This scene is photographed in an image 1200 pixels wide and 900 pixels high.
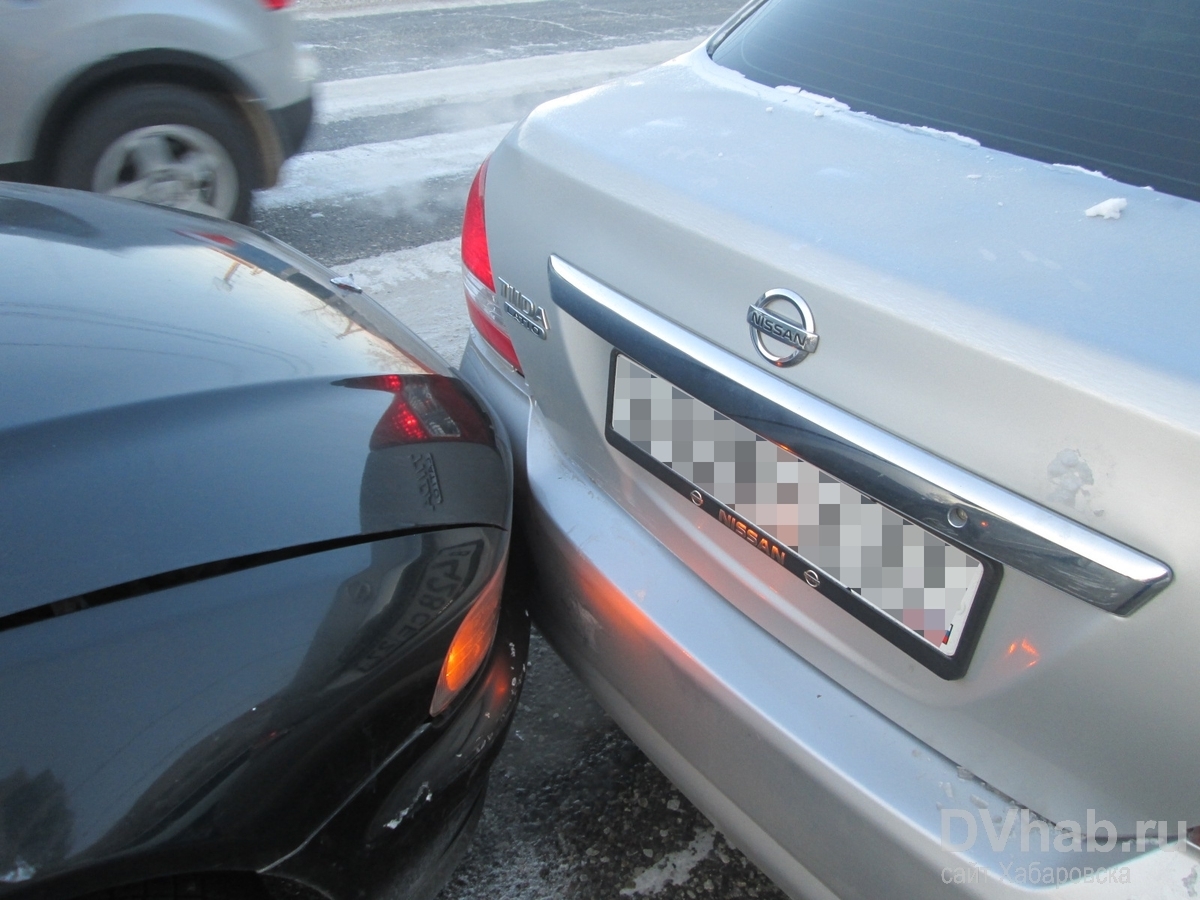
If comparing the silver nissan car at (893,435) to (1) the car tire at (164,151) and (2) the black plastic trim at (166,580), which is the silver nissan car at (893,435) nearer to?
(2) the black plastic trim at (166,580)

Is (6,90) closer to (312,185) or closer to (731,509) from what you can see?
(312,185)

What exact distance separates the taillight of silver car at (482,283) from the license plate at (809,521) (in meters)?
0.43

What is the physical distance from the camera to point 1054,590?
1073mm

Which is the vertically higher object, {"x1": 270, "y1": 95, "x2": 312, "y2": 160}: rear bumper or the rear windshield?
the rear windshield

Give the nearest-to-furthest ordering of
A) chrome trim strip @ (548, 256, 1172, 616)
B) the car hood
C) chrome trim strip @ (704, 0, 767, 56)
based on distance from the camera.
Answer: chrome trim strip @ (548, 256, 1172, 616)
the car hood
chrome trim strip @ (704, 0, 767, 56)

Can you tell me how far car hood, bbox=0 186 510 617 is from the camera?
48.8 inches

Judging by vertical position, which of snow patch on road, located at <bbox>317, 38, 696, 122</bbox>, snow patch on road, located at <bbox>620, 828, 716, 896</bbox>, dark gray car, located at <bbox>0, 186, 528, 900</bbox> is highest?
dark gray car, located at <bbox>0, 186, 528, 900</bbox>

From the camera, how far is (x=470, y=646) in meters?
1.52

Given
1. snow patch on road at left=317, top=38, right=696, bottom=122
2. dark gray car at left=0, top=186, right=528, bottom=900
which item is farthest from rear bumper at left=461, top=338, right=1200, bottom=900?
snow patch on road at left=317, top=38, right=696, bottom=122

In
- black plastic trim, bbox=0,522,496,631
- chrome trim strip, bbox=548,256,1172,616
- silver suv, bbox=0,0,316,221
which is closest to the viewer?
chrome trim strip, bbox=548,256,1172,616

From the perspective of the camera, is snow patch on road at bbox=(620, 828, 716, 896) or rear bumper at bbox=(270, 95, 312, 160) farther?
rear bumper at bbox=(270, 95, 312, 160)

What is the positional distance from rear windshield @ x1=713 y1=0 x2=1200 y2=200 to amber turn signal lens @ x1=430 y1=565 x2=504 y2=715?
42.2 inches

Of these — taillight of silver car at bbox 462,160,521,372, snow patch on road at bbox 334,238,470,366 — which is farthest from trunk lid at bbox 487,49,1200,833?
snow patch on road at bbox 334,238,470,366

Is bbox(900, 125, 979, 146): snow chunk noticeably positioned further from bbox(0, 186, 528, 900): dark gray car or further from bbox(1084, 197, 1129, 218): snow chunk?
bbox(0, 186, 528, 900): dark gray car
